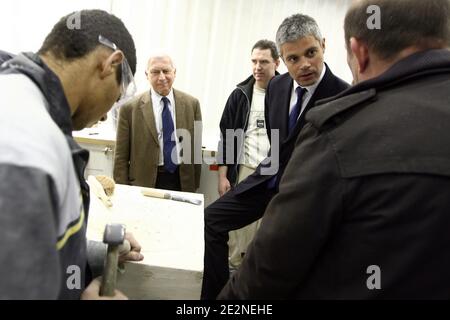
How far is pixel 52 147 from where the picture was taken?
0.62 meters

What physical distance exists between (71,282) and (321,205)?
23.9 inches

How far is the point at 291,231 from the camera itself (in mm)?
834

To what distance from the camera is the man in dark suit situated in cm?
195

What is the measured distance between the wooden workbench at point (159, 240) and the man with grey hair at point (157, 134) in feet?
3.06

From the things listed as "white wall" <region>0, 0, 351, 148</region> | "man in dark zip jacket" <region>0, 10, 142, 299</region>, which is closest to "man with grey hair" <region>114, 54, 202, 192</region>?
"white wall" <region>0, 0, 351, 148</region>

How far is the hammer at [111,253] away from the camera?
2.97 feet

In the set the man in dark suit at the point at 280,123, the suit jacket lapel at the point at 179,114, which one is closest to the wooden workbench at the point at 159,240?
the man in dark suit at the point at 280,123

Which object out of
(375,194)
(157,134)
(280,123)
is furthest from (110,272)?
(157,134)

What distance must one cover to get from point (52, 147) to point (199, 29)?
2.60 meters

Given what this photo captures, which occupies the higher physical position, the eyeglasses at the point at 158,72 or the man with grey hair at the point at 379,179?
the eyeglasses at the point at 158,72

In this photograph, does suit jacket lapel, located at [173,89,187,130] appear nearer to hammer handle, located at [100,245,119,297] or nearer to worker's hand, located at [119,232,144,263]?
worker's hand, located at [119,232,144,263]

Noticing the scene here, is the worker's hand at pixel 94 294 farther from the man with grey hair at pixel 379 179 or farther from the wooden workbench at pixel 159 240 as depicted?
the man with grey hair at pixel 379 179
